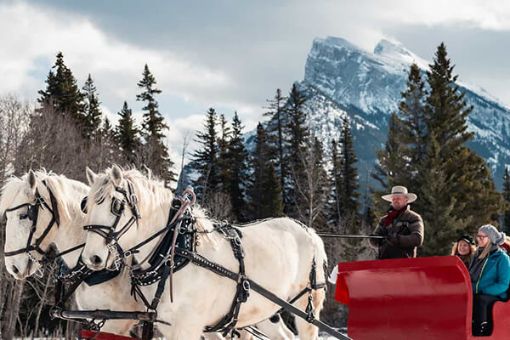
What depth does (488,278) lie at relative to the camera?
6.02 m

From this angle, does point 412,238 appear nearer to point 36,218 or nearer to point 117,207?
point 117,207

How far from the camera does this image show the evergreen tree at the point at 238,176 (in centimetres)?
3806

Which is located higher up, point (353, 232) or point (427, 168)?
point (427, 168)

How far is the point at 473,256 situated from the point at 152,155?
20.1 meters

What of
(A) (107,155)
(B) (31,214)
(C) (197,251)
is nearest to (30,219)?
(B) (31,214)

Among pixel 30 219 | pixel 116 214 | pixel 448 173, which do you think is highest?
pixel 448 173

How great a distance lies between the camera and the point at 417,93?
29656mm

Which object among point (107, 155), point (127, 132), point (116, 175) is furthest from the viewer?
point (127, 132)

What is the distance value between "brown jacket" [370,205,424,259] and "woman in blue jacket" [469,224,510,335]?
673 millimetres

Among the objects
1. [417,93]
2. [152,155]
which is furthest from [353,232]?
[152,155]

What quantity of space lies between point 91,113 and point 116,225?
97.6 ft

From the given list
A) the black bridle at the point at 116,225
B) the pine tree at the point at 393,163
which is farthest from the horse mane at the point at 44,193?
the pine tree at the point at 393,163

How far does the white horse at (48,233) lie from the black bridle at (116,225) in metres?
1.03

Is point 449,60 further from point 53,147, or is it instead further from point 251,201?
point 53,147
